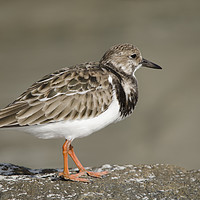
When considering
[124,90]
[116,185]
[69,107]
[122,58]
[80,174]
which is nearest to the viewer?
[116,185]

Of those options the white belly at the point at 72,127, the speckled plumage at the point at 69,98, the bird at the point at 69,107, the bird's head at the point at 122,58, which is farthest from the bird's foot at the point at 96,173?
the bird's head at the point at 122,58

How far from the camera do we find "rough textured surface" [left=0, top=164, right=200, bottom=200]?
4.85 metres

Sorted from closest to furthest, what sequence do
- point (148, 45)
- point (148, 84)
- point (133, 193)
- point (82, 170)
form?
point (133, 193) < point (82, 170) < point (148, 84) < point (148, 45)

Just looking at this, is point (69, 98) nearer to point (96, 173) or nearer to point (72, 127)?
point (72, 127)

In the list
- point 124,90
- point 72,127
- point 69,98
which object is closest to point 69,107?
point 69,98

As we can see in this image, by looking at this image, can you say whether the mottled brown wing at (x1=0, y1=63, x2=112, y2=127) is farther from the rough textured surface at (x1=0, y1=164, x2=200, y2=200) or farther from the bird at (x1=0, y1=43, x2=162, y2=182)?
the rough textured surface at (x1=0, y1=164, x2=200, y2=200)

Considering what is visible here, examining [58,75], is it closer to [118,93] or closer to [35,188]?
[118,93]

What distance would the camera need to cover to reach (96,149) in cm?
1037

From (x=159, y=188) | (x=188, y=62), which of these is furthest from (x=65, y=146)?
(x=188, y=62)

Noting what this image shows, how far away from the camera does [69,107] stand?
525 centimetres

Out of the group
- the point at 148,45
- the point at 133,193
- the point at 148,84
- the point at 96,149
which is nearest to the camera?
the point at 133,193

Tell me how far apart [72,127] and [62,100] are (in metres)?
0.31

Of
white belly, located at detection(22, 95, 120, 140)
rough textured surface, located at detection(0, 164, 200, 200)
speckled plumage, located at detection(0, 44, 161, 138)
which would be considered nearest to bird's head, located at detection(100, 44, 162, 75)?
speckled plumage, located at detection(0, 44, 161, 138)

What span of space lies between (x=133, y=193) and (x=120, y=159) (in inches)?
218
